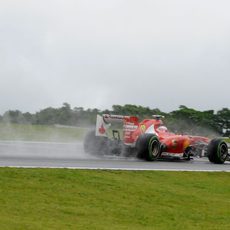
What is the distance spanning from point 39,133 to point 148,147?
7540 mm

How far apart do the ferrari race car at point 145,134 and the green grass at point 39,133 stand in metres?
2.82

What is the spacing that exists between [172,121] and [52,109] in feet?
16.7

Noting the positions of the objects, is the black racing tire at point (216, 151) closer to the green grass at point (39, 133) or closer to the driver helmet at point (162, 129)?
the driver helmet at point (162, 129)

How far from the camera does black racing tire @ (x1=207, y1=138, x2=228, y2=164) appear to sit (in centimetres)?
2530

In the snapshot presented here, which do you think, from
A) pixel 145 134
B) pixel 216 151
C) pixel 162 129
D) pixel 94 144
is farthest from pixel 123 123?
pixel 216 151

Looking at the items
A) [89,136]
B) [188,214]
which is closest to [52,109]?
[89,136]

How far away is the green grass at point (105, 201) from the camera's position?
11.0 metres

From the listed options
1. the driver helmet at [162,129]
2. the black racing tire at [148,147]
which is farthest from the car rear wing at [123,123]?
the black racing tire at [148,147]

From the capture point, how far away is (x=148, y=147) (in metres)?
23.4

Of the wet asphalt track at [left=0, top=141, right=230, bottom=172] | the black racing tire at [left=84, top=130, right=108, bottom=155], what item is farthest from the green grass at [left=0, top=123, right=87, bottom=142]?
the black racing tire at [left=84, top=130, right=108, bottom=155]

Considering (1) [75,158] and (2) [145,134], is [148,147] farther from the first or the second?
(1) [75,158]

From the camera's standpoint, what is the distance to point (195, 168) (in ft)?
70.8

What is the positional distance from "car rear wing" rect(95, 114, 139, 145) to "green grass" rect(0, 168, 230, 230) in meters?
7.78

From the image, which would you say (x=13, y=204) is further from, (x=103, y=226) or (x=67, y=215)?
(x=103, y=226)
